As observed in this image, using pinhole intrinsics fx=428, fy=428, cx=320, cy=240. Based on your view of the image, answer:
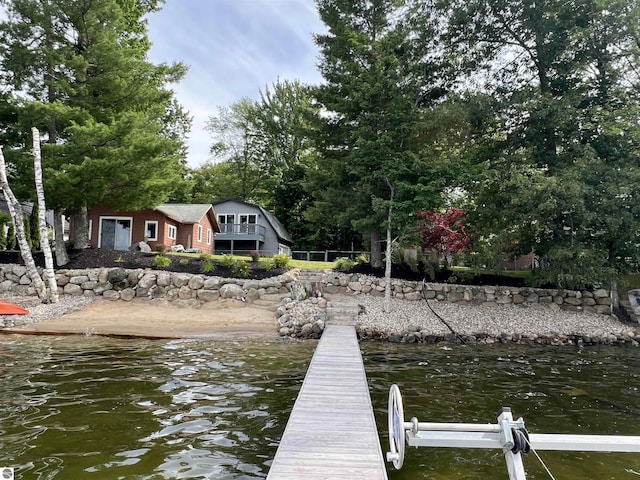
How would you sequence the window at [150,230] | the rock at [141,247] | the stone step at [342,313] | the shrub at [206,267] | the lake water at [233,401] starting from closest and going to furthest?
1. the lake water at [233,401]
2. the stone step at [342,313]
3. the shrub at [206,267]
4. the rock at [141,247]
5. the window at [150,230]

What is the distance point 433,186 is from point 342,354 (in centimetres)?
706

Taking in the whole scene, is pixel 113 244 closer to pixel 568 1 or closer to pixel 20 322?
pixel 20 322

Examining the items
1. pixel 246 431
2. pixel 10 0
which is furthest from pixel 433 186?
pixel 10 0

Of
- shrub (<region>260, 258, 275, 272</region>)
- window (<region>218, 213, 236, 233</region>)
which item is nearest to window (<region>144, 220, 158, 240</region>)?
window (<region>218, 213, 236, 233</region>)

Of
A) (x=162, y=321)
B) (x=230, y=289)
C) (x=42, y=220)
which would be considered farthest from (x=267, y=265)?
(x=42, y=220)

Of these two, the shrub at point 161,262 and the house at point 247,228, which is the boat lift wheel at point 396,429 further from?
the house at point 247,228

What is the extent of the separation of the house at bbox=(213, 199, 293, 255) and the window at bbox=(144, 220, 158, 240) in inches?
308

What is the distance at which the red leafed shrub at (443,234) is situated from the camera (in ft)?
55.6

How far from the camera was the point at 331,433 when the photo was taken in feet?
13.8

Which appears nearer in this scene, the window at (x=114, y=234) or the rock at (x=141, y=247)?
the rock at (x=141, y=247)

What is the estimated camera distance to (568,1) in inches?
538

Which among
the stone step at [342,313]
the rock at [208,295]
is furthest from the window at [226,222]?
the stone step at [342,313]

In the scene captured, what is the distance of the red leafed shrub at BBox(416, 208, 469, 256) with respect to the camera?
667 inches

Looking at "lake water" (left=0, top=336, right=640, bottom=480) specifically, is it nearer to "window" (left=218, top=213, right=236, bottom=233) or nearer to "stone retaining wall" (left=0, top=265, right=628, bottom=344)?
"stone retaining wall" (left=0, top=265, right=628, bottom=344)
